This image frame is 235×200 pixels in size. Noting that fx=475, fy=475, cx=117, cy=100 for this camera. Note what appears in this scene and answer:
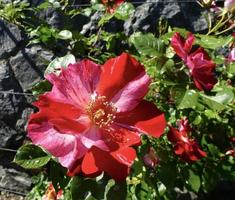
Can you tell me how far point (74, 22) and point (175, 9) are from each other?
0.65 m

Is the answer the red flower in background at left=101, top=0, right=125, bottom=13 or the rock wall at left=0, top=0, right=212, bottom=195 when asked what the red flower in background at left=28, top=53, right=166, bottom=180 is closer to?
the red flower in background at left=101, top=0, right=125, bottom=13

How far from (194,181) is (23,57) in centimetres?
167

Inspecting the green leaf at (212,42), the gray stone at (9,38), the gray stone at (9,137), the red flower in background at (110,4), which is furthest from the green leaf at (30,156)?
the gray stone at (9,137)

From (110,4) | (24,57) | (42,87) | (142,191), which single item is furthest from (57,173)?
(24,57)

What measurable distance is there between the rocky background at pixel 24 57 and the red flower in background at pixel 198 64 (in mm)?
1671

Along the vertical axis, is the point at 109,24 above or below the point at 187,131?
below

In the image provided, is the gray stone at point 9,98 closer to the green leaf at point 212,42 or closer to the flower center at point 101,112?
the green leaf at point 212,42

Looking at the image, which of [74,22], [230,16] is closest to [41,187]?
[74,22]

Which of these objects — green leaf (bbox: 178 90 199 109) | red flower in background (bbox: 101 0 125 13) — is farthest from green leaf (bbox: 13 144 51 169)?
red flower in background (bbox: 101 0 125 13)

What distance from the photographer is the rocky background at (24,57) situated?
110 inches

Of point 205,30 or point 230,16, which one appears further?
point 205,30

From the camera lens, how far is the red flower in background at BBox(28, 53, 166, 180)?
0.72 m

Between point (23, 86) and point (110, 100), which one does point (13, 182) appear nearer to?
point (23, 86)

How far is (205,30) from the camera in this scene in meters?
2.99
